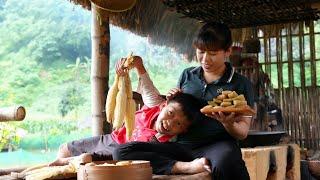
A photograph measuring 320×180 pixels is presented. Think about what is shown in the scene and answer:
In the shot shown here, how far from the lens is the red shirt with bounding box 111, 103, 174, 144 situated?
302cm

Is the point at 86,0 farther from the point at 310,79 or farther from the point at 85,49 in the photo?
the point at 85,49

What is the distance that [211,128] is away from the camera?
2750 mm

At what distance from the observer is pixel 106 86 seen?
4.49 m

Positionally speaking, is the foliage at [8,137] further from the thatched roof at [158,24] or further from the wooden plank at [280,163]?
the wooden plank at [280,163]

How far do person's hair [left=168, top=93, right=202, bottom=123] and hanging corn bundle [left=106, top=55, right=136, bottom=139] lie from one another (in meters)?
0.29

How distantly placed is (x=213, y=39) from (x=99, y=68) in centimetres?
191

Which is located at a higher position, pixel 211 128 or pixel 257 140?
pixel 211 128

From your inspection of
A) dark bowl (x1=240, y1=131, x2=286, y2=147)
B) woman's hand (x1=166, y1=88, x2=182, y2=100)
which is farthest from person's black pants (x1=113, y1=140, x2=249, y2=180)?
dark bowl (x1=240, y1=131, x2=286, y2=147)

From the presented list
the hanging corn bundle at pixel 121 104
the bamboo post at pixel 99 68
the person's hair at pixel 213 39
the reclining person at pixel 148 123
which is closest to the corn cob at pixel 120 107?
the hanging corn bundle at pixel 121 104

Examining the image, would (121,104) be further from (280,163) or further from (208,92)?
(280,163)

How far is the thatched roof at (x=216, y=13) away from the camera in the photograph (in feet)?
15.8

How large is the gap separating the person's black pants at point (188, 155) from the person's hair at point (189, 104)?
0.18 meters

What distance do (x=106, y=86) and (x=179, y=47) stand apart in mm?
4787

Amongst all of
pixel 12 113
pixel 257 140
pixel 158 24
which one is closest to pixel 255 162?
pixel 257 140
